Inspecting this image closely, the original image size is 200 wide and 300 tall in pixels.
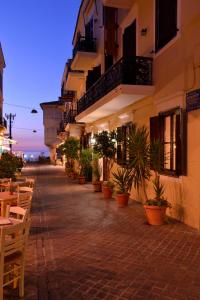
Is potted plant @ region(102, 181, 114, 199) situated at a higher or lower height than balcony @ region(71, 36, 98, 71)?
lower

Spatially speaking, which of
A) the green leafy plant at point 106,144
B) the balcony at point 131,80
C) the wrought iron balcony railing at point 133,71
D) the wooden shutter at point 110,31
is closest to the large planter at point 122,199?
the green leafy plant at point 106,144

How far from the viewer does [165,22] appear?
9.23 metres

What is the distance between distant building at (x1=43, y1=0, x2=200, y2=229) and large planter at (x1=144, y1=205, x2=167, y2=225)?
1.94 feet

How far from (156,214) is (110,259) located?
250 cm

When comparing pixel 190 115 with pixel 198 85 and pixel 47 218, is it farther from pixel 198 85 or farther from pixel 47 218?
pixel 47 218

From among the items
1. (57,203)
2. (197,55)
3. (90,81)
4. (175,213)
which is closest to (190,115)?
(197,55)

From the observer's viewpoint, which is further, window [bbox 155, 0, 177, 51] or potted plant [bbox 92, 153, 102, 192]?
potted plant [bbox 92, 153, 102, 192]

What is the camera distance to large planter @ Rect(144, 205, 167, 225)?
7739 millimetres

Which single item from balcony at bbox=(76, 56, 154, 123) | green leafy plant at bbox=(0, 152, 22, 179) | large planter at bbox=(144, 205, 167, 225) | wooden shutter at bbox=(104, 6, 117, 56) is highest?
wooden shutter at bbox=(104, 6, 117, 56)

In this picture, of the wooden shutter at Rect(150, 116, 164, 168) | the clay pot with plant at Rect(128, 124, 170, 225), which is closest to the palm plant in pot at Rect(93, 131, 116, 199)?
the wooden shutter at Rect(150, 116, 164, 168)

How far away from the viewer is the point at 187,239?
670 cm

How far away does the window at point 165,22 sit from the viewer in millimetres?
8766

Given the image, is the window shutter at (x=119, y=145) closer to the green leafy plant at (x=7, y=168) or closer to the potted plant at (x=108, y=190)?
the potted plant at (x=108, y=190)

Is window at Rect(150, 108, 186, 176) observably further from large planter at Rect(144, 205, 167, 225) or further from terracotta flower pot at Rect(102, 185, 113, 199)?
terracotta flower pot at Rect(102, 185, 113, 199)
